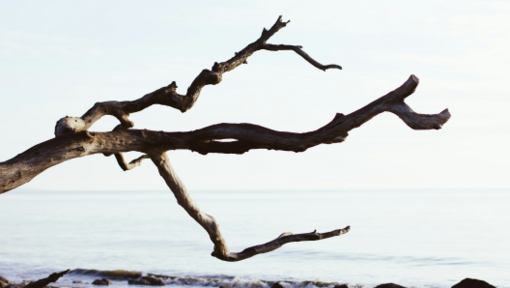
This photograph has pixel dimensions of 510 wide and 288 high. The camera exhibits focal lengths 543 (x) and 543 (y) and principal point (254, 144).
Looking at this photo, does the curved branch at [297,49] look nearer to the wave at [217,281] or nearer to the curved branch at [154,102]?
the curved branch at [154,102]

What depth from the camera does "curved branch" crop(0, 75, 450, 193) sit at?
386cm

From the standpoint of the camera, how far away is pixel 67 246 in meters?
24.2

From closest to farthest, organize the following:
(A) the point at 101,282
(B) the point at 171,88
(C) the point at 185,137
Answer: (C) the point at 185,137 → (B) the point at 171,88 → (A) the point at 101,282

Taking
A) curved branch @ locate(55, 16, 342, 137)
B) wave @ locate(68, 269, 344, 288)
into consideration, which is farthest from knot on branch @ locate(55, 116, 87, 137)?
wave @ locate(68, 269, 344, 288)

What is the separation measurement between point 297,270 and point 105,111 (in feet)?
45.8

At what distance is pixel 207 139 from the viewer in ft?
14.7

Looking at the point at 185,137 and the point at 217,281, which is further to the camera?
the point at 217,281

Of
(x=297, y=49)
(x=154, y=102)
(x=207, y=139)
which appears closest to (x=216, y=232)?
(x=207, y=139)

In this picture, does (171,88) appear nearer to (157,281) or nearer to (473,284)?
(473,284)

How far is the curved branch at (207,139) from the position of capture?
12.7 ft

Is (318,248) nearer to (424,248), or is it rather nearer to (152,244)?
(424,248)

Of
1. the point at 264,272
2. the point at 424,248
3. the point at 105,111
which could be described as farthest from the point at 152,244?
the point at 105,111

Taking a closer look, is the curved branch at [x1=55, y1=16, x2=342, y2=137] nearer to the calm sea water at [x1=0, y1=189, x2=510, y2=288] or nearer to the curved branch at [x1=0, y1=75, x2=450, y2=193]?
the curved branch at [x1=0, y1=75, x2=450, y2=193]

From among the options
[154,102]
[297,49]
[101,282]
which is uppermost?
[297,49]
